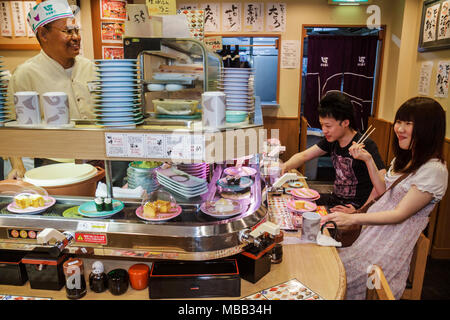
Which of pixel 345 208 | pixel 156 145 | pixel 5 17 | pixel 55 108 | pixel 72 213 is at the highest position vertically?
pixel 5 17

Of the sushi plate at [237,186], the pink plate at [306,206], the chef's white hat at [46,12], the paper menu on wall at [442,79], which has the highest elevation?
the chef's white hat at [46,12]

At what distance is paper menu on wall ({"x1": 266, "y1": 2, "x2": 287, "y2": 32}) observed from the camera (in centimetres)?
563

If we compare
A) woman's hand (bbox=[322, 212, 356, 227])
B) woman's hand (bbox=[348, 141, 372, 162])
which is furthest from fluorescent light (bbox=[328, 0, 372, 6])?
woman's hand (bbox=[322, 212, 356, 227])

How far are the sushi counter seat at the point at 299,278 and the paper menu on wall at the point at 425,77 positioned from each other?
338 cm

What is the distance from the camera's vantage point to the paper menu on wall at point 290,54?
577cm

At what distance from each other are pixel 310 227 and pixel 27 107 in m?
1.55

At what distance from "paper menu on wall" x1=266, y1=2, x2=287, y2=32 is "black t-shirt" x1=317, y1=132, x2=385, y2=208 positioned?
358 centimetres

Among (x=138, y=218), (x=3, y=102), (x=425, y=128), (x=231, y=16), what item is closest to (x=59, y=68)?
(x=3, y=102)

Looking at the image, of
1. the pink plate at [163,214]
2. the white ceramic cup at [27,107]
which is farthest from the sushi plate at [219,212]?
the white ceramic cup at [27,107]

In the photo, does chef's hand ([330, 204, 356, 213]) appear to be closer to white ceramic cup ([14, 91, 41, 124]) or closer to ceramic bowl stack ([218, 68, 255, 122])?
ceramic bowl stack ([218, 68, 255, 122])

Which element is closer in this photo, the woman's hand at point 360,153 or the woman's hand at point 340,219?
the woman's hand at point 340,219

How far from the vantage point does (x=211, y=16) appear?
5.68m

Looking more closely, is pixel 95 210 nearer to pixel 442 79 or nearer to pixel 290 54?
pixel 442 79

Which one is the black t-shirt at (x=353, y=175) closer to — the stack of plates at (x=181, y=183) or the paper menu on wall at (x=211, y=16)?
the stack of plates at (x=181, y=183)
